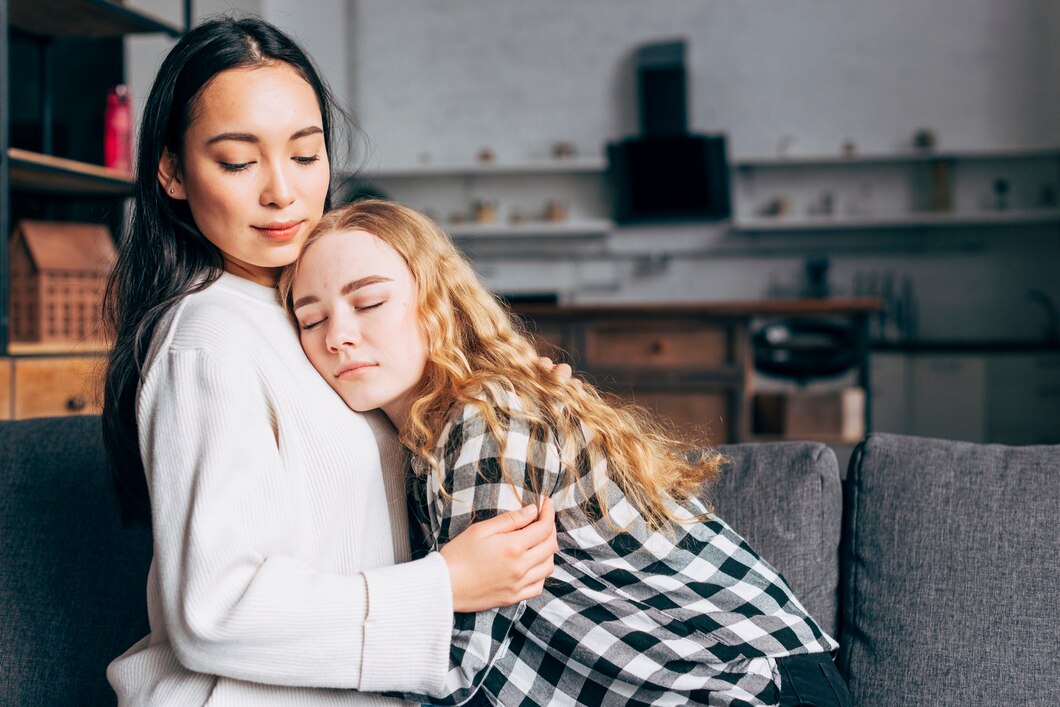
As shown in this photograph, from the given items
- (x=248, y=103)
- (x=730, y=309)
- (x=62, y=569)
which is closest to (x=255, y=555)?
(x=248, y=103)

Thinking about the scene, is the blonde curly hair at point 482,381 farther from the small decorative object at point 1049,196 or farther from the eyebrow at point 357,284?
the small decorative object at point 1049,196

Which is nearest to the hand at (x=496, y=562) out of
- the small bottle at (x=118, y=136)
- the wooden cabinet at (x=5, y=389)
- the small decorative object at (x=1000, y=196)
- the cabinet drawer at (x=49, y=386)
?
the cabinet drawer at (x=49, y=386)

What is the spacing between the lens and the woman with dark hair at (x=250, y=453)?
2.65ft

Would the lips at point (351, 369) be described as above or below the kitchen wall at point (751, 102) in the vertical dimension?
below

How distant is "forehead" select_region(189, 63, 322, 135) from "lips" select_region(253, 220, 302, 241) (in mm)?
102

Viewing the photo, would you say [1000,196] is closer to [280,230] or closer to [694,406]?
[694,406]

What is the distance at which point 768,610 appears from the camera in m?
1.04

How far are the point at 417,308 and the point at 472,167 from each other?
218 inches

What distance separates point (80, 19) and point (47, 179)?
1.69ft

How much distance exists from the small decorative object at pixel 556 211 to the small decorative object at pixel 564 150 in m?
0.34

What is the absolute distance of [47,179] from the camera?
2.55m

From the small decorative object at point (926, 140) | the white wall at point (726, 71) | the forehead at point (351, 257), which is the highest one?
the white wall at point (726, 71)

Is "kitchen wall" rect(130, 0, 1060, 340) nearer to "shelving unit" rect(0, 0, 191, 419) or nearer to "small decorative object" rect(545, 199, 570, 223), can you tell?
"small decorative object" rect(545, 199, 570, 223)

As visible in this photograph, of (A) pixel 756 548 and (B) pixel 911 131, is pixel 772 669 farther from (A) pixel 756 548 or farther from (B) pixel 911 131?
(B) pixel 911 131
